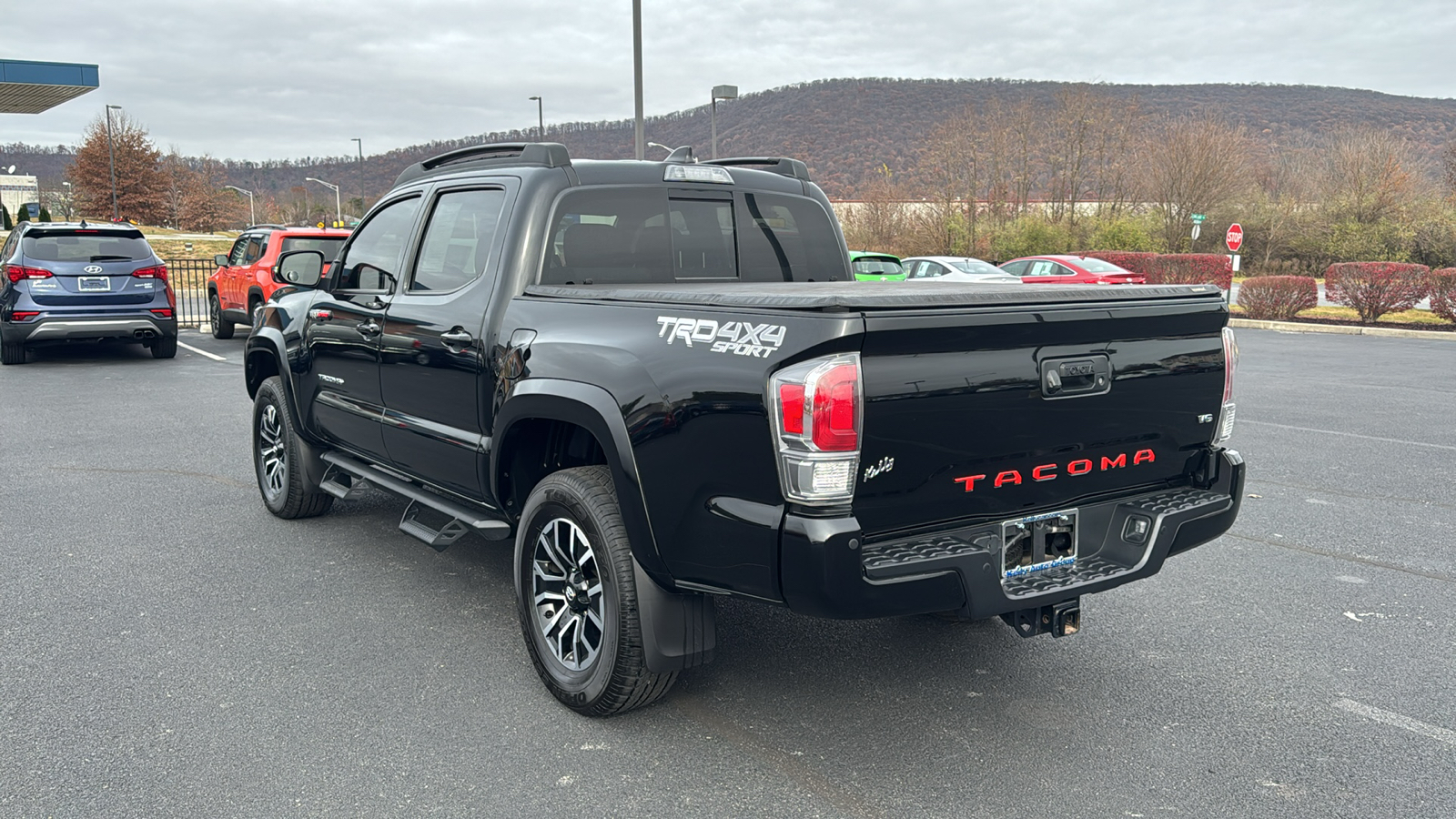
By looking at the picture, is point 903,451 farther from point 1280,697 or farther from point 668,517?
point 1280,697

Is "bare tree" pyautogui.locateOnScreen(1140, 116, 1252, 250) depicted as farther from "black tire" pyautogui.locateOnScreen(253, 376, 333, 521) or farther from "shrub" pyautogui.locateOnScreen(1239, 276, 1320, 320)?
"black tire" pyautogui.locateOnScreen(253, 376, 333, 521)

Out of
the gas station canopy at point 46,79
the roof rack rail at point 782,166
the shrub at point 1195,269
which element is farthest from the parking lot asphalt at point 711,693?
the gas station canopy at point 46,79

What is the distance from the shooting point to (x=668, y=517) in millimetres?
3084

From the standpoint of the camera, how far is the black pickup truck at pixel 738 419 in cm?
279

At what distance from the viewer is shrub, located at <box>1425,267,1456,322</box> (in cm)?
2127

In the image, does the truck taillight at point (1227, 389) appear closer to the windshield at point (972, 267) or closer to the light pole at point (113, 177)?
the windshield at point (972, 267)

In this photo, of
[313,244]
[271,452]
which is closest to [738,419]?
[271,452]

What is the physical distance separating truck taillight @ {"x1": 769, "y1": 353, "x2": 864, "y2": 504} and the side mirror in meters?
3.58

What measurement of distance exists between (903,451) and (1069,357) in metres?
0.68

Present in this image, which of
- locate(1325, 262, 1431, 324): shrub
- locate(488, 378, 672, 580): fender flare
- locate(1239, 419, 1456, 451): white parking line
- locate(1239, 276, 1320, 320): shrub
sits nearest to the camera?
locate(488, 378, 672, 580): fender flare

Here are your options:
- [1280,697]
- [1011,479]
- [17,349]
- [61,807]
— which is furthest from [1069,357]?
[17,349]

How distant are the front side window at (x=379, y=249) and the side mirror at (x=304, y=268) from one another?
18 cm

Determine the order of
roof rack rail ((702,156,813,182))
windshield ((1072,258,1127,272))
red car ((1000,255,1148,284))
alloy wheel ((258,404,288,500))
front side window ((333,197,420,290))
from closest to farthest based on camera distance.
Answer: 1. front side window ((333,197,420,290))
2. roof rack rail ((702,156,813,182))
3. alloy wheel ((258,404,288,500))
4. red car ((1000,255,1148,284))
5. windshield ((1072,258,1127,272))

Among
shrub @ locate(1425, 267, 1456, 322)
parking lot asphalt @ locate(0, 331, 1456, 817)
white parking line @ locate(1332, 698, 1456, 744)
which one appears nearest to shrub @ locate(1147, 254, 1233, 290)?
shrub @ locate(1425, 267, 1456, 322)
